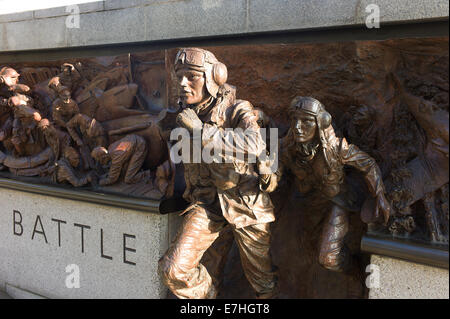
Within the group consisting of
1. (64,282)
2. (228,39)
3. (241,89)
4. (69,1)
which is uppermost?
(69,1)

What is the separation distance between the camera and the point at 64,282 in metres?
4.61

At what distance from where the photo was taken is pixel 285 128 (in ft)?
12.0

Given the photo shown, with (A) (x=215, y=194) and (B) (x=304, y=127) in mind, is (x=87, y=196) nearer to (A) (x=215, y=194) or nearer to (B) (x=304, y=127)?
(A) (x=215, y=194)

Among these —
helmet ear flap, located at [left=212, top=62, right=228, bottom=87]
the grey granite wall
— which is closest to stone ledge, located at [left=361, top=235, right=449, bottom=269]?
helmet ear flap, located at [left=212, top=62, right=228, bottom=87]

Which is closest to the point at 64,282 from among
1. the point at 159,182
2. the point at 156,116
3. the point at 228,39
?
the point at 159,182

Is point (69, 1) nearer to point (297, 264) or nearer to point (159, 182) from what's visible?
point (159, 182)

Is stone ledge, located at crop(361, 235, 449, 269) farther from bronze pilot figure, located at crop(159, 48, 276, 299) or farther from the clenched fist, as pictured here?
the clenched fist

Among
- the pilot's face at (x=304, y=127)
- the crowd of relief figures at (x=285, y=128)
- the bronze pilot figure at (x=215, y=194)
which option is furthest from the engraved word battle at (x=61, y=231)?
the pilot's face at (x=304, y=127)

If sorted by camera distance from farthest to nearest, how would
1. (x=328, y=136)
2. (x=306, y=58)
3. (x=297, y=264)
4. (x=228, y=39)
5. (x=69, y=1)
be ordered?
(x=69, y=1) → (x=228, y=39) → (x=297, y=264) → (x=306, y=58) → (x=328, y=136)

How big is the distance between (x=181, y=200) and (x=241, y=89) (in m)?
1.30

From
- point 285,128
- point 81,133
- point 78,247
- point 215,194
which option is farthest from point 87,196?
point 285,128

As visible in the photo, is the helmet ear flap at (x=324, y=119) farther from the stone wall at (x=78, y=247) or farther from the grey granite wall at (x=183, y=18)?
the stone wall at (x=78, y=247)

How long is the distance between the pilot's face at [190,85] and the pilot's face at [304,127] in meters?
0.85

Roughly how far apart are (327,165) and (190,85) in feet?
4.26
